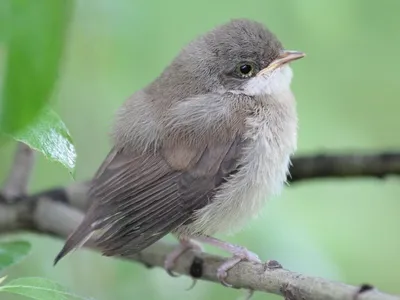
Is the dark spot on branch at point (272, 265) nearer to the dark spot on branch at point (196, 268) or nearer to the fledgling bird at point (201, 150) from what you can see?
the fledgling bird at point (201, 150)

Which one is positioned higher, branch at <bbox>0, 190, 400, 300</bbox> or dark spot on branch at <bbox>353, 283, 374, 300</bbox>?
dark spot on branch at <bbox>353, 283, 374, 300</bbox>

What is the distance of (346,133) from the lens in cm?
450

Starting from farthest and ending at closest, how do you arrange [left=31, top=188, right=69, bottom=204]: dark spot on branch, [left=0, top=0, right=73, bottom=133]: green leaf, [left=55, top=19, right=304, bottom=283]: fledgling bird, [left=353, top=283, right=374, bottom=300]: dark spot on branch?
[left=31, top=188, right=69, bottom=204]: dark spot on branch → [left=55, top=19, right=304, bottom=283]: fledgling bird → [left=353, top=283, right=374, bottom=300]: dark spot on branch → [left=0, top=0, right=73, bottom=133]: green leaf

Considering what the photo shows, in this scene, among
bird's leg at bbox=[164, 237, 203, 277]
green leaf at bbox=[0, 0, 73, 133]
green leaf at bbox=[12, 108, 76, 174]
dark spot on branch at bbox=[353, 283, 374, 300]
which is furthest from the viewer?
bird's leg at bbox=[164, 237, 203, 277]

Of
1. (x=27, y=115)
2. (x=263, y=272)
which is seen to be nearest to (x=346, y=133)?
(x=263, y=272)

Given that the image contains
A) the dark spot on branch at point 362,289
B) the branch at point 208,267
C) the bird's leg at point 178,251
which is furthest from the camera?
the bird's leg at point 178,251

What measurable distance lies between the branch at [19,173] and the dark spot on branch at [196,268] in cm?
109

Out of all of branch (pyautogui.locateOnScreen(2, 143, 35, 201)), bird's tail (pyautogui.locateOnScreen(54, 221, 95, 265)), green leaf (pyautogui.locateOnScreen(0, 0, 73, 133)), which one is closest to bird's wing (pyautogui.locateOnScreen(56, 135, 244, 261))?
bird's tail (pyautogui.locateOnScreen(54, 221, 95, 265))

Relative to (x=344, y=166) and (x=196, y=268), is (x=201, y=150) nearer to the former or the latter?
(x=196, y=268)

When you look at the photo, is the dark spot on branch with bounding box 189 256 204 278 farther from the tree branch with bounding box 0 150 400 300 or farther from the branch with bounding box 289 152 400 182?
the branch with bounding box 289 152 400 182

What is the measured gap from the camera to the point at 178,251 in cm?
299

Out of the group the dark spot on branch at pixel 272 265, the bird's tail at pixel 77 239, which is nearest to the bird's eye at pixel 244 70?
the bird's tail at pixel 77 239

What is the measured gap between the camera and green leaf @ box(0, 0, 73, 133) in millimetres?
820

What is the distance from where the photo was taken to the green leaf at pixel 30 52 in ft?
2.69
